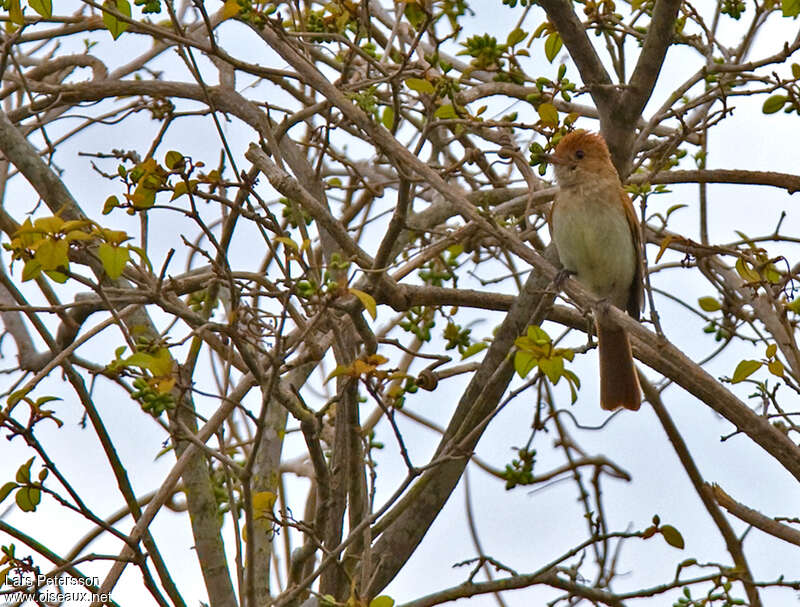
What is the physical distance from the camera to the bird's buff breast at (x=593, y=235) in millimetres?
4879

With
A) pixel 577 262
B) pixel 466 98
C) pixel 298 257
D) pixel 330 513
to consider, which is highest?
pixel 466 98

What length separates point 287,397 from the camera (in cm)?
327

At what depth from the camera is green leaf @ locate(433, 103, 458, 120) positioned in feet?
12.5

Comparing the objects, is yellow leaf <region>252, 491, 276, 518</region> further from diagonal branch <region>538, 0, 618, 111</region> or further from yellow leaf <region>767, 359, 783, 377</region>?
diagonal branch <region>538, 0, 618, 111</region>

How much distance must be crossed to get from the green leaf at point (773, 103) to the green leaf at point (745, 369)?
1077 millimetres

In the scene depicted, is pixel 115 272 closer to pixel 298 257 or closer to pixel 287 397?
pixel 298 257

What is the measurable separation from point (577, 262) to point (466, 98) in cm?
93

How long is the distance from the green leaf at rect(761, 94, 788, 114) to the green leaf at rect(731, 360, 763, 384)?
108 cm

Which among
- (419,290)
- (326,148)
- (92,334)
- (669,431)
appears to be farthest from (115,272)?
(669,431)

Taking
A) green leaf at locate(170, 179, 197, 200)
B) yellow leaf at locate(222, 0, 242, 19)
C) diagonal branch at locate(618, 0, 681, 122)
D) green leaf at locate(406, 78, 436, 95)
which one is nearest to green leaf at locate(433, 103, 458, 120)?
green leaf at locate(406, 78, 436, 95)

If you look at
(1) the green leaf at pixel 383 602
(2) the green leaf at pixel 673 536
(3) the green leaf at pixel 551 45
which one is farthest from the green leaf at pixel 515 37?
(1) the green leaf at pixel 383 602

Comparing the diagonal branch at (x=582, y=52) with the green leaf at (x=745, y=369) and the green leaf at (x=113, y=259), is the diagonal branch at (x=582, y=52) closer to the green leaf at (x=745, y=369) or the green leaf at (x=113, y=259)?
the green leaf at (x=745, y=369)

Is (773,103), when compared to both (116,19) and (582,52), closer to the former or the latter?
(582,52)

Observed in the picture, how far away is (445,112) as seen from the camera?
12.5 feet
